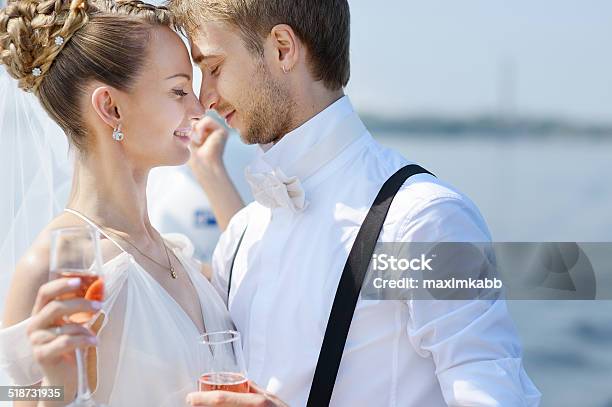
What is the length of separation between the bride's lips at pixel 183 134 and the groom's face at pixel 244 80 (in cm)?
15

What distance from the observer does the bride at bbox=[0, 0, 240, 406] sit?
1990mm

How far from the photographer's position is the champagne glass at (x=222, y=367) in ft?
5.44

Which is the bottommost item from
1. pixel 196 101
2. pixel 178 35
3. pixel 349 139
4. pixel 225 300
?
pixel 225 300

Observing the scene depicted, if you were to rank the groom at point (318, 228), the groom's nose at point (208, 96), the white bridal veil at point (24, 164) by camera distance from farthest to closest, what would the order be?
the white bridal veil at point (24, 164) < the groom's nose at point (208, 96) < the groom at point (318, 228)

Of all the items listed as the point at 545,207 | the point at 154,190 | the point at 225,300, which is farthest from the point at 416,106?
the point at 225,300

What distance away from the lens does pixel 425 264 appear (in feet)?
6.51

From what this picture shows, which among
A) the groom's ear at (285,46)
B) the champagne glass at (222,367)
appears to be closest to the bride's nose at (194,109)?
the groom's ear at (285,46)

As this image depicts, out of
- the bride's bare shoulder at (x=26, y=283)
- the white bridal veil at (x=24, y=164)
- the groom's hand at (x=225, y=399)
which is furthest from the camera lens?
the white bridal veil at (x=24, y=164)

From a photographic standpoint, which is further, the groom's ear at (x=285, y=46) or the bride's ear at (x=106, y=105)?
the groom's ear at (x=285, y=46)

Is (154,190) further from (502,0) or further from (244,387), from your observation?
(502,0)

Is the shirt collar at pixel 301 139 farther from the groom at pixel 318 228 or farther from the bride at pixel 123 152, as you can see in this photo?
the bride at pixel 123 152

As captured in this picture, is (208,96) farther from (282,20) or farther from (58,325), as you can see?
(58,325)

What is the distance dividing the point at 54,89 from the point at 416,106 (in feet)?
46.3

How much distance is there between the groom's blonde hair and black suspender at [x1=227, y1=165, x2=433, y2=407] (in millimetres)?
498
